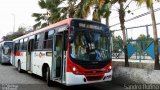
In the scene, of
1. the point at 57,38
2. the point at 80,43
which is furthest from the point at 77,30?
the point at 57,38

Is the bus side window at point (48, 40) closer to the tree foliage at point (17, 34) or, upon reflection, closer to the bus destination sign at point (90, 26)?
the bus destination sign at point (90, 26)

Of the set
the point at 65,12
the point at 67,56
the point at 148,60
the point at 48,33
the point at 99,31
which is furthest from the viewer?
the point at 65,12

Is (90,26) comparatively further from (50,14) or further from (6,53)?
(6,53)

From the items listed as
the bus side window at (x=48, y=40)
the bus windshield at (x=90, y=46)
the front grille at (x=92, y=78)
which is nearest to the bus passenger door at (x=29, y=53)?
the bus side window at (x=48, y=40)

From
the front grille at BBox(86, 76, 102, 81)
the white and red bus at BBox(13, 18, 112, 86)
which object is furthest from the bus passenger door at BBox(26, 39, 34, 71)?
the front grille at BBox(86, 76, 102, 81)

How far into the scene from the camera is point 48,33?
1282 centimetres

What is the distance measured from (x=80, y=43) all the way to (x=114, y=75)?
3783 millimetres

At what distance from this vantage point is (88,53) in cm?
1024

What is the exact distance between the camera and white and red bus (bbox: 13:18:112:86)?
9922 mm

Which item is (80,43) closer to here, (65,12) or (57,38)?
(57,38)

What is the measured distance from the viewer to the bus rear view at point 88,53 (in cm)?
988

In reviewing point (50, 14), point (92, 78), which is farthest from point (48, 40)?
point (50, 14)

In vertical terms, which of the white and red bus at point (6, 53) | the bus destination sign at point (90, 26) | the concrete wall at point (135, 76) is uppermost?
the bus destination sign at point (90, 26)

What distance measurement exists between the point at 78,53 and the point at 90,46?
0.66 m
